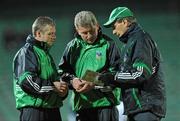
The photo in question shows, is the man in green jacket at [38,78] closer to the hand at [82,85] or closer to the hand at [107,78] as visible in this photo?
the hand at [82,85]

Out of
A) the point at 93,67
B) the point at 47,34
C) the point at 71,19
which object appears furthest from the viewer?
the point at 71,19

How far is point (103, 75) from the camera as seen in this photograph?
4367 mm

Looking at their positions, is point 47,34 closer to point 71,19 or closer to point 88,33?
point 88,33

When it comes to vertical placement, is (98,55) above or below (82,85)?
above

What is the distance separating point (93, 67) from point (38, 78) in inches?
20.7

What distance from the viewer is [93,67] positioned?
4695 mm

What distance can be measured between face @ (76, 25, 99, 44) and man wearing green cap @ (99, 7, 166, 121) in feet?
0.62

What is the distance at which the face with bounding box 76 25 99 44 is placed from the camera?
4.54 metres

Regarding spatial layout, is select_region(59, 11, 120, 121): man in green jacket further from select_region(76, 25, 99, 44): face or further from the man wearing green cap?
the man wearing green cap

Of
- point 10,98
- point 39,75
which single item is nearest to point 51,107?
point 39,75

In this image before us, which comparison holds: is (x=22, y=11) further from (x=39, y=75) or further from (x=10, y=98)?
(x=39, y=75)

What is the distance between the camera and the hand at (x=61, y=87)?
14.8ft

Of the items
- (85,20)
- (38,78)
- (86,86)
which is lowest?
(86,86)

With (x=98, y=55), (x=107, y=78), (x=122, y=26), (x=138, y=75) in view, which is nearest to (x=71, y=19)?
(x=98, y=55)
